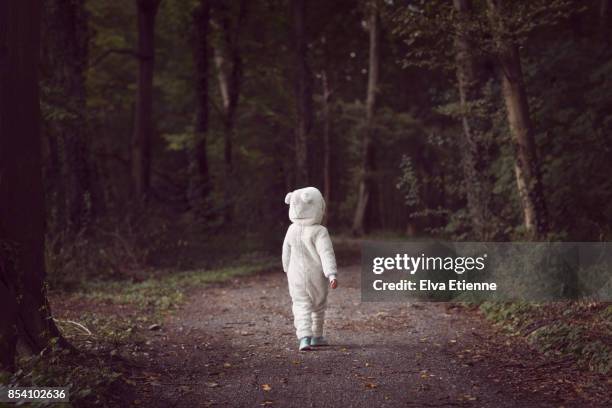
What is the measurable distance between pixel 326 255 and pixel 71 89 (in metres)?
10.2

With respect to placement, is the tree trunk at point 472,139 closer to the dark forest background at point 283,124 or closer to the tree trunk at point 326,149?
the dark forest background at point 283,124

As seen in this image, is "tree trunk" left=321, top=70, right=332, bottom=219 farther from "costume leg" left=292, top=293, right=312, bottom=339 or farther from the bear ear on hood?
"costume leg" left=292, top=293, right=312, bottom=339

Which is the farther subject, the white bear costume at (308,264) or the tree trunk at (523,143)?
the tree trunk at (523,143)

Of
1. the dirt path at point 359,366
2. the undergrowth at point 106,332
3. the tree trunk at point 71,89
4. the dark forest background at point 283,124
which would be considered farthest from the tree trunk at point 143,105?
the dirt path at point 359,366

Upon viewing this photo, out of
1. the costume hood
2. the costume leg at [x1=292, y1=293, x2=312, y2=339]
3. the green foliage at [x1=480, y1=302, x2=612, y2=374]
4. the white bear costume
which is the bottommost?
the green foliage at [x1=480, y1=302, x2=612, y2=374]

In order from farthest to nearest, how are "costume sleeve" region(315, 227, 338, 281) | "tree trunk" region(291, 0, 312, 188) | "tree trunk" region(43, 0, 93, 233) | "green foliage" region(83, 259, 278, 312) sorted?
"tree trunk" region(291, 0, 312, 188) → "tree trunk" region(43, 0, 93, 233) → "green foliage" region(83, 259, 278, 312) → "costume sleeve" region(315, 227, 338, 281)

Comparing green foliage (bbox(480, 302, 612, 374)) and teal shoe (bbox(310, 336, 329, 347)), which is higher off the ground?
green foliage (bbox(480, 302, 612, 374))

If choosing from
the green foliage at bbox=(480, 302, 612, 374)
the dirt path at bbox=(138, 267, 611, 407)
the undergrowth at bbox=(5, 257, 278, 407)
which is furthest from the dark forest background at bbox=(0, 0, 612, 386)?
the green foliage at bbox=(480, 302, 612, 374)

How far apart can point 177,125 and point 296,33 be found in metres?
13.3

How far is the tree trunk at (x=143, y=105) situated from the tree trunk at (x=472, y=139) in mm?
9538

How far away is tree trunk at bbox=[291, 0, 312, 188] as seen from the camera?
776 inches

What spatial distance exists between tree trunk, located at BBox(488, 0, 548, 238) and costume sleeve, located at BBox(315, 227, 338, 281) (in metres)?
4.66

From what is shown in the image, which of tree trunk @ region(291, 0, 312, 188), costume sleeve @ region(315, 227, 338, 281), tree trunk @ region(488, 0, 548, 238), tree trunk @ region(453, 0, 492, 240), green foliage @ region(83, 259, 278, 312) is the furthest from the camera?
tree trunk @ region(291, 0, 312, 188)

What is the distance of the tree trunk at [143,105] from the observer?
Result: 1884cm
